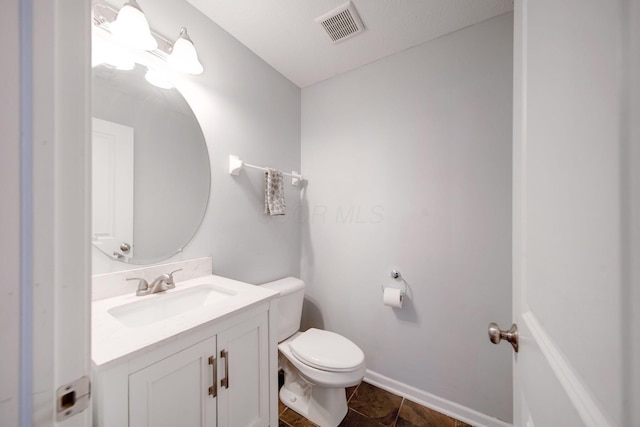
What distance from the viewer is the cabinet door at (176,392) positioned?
65 centimetres

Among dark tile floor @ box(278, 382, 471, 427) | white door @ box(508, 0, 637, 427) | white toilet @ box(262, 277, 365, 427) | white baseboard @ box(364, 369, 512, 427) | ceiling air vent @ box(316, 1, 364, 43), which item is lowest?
dark tile floor @ box(278, 382, 471, 427)

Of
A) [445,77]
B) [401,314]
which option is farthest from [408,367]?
[445,77]

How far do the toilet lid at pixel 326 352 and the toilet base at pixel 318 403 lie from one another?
0.54ft

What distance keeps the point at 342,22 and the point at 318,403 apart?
7.30 feet

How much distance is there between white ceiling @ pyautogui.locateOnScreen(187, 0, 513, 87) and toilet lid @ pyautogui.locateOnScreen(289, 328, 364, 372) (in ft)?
6.30

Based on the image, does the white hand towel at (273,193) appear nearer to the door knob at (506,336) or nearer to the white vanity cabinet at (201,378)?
the white vanity cabinet at (201,378)

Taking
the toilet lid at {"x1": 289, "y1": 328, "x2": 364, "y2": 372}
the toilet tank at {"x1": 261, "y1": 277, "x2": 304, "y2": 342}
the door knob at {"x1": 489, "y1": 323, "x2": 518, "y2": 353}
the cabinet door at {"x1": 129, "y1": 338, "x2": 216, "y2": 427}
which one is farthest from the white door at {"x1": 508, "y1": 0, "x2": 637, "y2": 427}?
the toilet tank at {"x1": 261, "y1": 277, "x2": 304, "y2": 342}

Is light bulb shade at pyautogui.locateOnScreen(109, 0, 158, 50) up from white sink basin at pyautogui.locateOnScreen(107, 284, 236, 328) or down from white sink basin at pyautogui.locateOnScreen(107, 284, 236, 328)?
up

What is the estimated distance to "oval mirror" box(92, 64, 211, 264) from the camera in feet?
3.09

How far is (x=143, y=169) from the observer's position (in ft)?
3.48

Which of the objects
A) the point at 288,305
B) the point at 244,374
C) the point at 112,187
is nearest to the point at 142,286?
the point at 112,187

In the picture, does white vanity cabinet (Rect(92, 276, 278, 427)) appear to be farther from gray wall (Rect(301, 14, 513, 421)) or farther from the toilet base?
gray wall (Rect(301, 14, 513, 421))

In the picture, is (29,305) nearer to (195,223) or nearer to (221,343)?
(221,343)

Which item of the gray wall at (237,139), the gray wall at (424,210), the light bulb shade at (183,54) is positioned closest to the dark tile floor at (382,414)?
the gray wall at (424,210)
